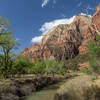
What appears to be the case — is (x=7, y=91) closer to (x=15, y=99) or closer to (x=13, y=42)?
(x=15, y=99)

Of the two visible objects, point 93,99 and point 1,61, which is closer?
point 93,99

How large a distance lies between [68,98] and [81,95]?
1.26 metres

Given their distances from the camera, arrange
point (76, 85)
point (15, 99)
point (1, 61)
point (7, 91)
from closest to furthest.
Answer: point (76, 85), point (15, 99), point (7, 91), point (1, 61)

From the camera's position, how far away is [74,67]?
12250cm

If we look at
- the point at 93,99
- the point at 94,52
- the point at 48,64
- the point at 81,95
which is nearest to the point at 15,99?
the point at 81,95

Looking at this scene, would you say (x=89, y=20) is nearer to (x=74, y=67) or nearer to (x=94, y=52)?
(x=94, y=52)

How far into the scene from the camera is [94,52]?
73.5 ft

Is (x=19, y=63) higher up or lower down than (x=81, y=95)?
higher up

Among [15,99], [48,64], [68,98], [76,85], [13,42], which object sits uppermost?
[13,42]

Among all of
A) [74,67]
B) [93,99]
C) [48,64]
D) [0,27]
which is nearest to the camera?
[93,99]

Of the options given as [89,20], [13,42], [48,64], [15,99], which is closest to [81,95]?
[89,20]

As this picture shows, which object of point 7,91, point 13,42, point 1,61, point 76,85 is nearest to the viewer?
point 76,85

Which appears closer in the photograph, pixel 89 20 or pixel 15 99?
pixel 89 20

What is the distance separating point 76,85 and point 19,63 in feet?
108
